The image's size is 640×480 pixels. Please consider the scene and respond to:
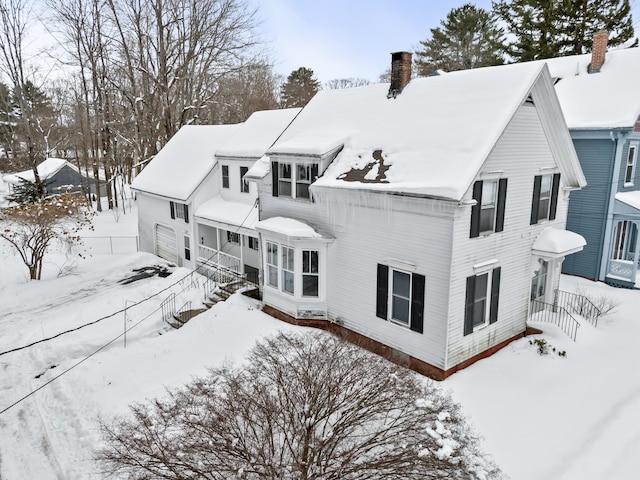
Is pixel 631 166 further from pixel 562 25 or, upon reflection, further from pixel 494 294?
pixel 562 25

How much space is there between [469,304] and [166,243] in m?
18.2

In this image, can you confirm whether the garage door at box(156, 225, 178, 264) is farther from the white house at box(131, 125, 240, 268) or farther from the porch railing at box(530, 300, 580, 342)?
the porch railing at box(530, 300, 580, 342)

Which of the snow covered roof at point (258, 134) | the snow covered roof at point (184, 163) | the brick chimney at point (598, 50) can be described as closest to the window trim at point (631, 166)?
the brick chimney at point (598, 50)

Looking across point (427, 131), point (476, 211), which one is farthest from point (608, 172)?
point (476, 211)

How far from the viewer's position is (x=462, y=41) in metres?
45.5

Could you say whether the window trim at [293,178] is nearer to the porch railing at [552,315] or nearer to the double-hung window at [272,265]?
the double-hung window at [272,265]

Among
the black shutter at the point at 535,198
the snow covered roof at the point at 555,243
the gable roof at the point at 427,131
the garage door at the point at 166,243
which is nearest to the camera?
the gable roof at the point at 427,131

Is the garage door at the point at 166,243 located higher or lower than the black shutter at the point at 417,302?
lower

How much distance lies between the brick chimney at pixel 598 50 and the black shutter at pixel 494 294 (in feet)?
50.7

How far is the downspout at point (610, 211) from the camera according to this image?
720 inches

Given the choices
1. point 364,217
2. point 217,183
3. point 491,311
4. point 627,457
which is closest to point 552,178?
point 491,311

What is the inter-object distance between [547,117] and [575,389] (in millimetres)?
7429

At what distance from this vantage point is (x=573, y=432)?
9.56 meters

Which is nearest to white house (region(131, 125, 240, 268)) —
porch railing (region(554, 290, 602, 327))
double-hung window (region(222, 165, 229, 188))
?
double-hung window (region(222, 165, 229, 188))
